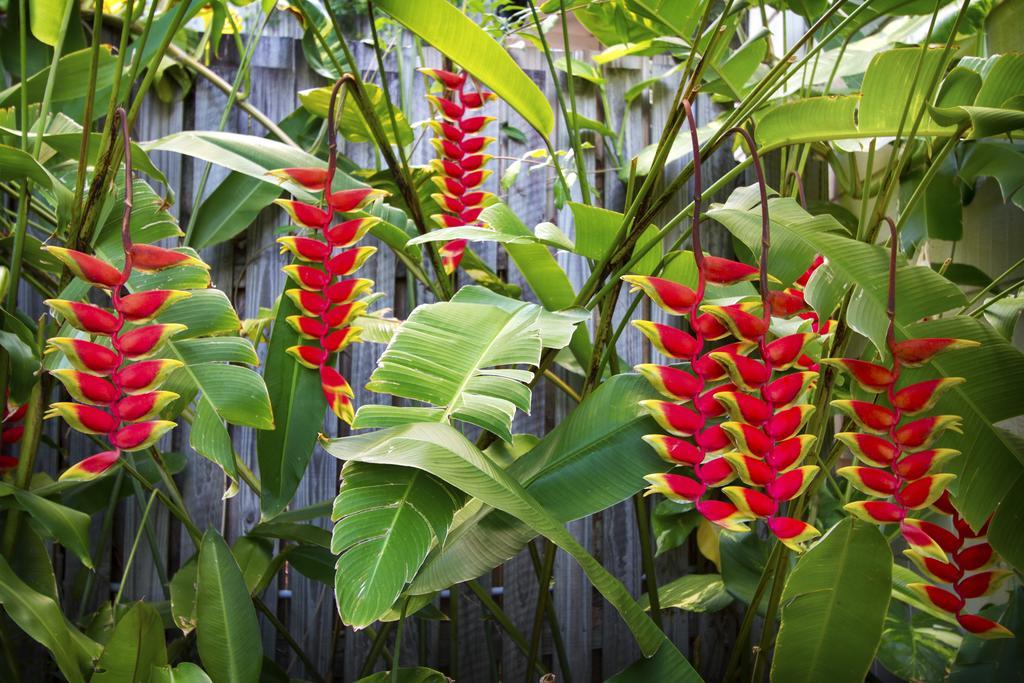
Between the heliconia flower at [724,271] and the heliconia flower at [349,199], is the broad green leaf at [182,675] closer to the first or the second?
the heliconia flower at [349,199]

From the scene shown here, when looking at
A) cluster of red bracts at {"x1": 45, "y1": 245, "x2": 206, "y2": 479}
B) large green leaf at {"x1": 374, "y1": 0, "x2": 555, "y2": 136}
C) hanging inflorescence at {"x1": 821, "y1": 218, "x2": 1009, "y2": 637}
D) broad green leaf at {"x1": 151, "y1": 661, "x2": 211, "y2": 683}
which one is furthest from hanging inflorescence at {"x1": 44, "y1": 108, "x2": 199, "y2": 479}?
hanging inflorescence at {"x1": 821, "y1": 218, "x2": 1009, "y2": 637}

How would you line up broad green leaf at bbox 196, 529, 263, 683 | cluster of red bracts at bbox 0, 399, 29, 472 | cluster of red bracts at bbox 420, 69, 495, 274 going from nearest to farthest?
broad green leaf at bbox 196, 529, 263, 683 < cluster of red bracts at bbox 0, 399, 29, 472 < cluster of red bracts at bbox 420, 69, 495, 274

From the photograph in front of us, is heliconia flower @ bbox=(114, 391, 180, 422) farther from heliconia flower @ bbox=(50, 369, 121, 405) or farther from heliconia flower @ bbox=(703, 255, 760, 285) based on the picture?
heliconia flower @ bbox=(703, 255, 760, 285)

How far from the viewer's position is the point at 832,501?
57.7 inches

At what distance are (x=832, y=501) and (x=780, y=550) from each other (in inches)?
25.3

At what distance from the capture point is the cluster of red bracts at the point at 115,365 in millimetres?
669

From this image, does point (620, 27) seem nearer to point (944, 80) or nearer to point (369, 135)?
point (369, 135)

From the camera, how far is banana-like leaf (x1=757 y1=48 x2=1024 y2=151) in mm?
851

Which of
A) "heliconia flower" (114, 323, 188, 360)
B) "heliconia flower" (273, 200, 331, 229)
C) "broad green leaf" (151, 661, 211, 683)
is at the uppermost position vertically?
"heliconia flower" (273, 200, 331, 229)

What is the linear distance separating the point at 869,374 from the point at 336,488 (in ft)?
4.00

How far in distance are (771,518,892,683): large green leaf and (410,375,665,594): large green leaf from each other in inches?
7.7

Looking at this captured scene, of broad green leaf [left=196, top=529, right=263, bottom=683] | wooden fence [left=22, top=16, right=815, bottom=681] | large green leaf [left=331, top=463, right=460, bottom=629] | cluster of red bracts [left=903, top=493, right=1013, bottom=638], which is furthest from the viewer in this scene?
wooden fence [left=22, top=16, right=815, bottom=681]

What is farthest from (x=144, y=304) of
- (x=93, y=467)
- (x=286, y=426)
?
(x=286, y=426)

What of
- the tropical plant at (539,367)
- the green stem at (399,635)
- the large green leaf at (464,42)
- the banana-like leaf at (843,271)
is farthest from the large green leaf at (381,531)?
the large green leaf at (464,42)
